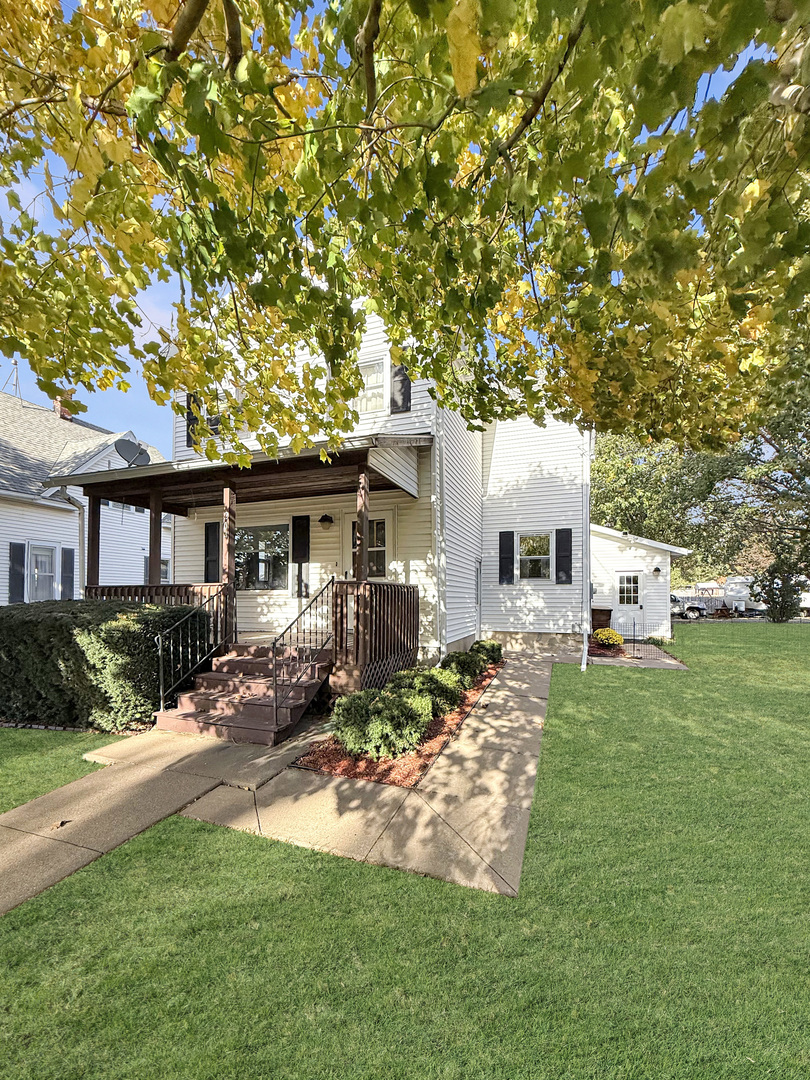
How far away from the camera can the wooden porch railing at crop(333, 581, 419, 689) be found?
6.91 m

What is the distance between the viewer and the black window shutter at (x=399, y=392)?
9.30m

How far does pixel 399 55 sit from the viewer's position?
2.63 meters

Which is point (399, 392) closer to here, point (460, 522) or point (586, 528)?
point (460, 522)

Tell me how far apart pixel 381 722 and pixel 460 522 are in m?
5.96

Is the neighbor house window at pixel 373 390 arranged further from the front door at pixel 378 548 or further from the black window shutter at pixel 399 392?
the front door at pixel 378 548

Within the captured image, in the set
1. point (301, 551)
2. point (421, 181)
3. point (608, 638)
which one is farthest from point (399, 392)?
point (608, 638)

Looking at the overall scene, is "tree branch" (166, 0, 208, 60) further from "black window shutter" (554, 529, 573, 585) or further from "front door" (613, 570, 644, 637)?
"front door" (613, 570, 644, 637)

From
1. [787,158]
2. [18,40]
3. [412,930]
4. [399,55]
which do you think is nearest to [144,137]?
[399,55]

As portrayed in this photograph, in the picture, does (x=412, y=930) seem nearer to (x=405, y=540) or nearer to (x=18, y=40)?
(x=18, y=40)

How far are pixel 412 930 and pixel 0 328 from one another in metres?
4.54

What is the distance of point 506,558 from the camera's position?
13.1m

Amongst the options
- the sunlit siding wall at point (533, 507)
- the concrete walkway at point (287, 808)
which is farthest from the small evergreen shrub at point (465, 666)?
the sunlit siding wall at point (533, 507)

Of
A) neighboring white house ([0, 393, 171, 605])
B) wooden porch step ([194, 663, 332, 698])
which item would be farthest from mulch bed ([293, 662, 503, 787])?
neighboring white house ([0, 393, 171, 605])

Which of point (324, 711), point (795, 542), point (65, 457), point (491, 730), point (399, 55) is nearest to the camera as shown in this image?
point (399, 55)
